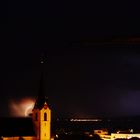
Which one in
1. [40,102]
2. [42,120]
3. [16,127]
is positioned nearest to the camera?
[42,120]

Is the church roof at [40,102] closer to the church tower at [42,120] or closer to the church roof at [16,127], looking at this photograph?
the church tower at [42,120]

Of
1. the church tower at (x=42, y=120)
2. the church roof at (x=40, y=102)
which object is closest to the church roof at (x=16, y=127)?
the church tower at (x=42, y=120)

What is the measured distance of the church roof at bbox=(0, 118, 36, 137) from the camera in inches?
3024

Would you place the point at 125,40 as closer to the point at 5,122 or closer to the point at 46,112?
the point at 46,112

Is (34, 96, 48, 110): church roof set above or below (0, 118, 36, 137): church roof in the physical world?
above

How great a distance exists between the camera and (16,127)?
78.5m

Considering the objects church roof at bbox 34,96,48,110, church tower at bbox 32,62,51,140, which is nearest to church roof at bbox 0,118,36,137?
church tower at bbox 32,62,51,140

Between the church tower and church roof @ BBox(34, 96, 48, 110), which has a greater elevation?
church roof @ BBox(34, 96, 48, 110)

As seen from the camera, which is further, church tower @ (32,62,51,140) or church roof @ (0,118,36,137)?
church roof @ (0,118,36,137)

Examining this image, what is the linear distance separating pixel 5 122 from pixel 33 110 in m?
5.94

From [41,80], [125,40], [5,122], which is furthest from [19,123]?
[125,40]

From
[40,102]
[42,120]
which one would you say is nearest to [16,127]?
[42,120]

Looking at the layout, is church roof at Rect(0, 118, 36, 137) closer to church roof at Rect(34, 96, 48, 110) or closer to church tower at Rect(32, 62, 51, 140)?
church tower at Rect(32, 62, 51, 140)

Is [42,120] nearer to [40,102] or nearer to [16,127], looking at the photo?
[40,102]
